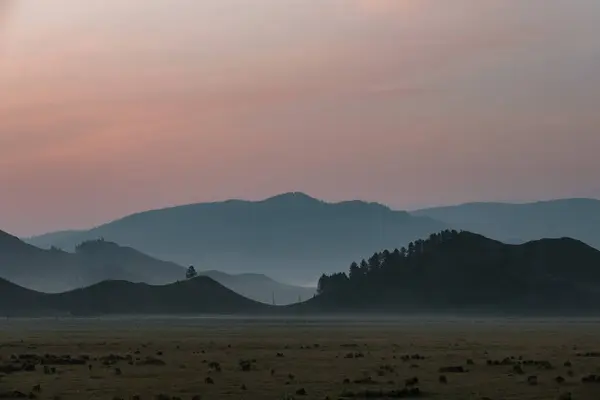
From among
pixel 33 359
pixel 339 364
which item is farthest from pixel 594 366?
pixel 33 359

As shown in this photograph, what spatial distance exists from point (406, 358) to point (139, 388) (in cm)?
2974

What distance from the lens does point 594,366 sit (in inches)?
2815

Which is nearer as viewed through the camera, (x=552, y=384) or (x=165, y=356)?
(x=552, y=384)

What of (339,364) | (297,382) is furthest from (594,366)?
(297,382)

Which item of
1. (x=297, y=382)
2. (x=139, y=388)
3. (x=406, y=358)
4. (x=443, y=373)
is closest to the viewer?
(x=139, y=388)

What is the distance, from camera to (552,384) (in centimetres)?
5700

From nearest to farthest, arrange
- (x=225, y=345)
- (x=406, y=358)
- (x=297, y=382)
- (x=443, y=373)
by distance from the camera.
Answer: (x=297, y=382)
(x=443, y=373)
(x=406, y=358)
(x=225, y=345)

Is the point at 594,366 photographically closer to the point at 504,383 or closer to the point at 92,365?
the point at 504,383

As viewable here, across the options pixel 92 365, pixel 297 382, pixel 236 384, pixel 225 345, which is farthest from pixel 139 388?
pixel 225 345

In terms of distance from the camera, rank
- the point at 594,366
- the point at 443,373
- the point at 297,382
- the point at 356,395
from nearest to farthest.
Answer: the point at 356,395
the point at 297,382
the point at 443,373
the point at 594,366

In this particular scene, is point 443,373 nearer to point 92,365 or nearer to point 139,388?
point 139,388

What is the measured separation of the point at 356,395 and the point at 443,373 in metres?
15.6

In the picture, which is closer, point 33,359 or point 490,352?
point 33,359

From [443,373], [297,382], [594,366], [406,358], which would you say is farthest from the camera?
[406,358]
